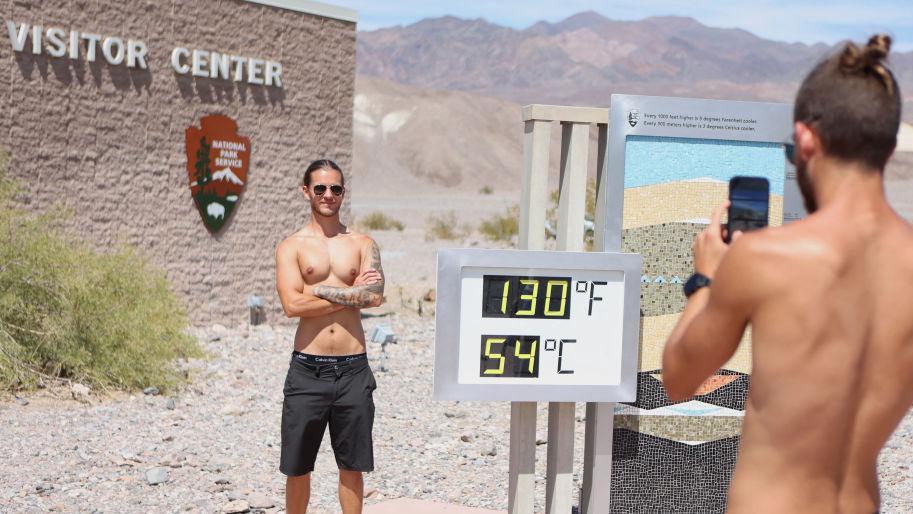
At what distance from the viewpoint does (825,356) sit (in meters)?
2.13

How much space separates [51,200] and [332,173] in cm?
650

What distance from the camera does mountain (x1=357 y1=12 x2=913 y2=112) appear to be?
145 m

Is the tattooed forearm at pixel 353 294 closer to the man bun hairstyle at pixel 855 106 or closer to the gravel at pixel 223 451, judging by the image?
the gravel at pixel 223 451

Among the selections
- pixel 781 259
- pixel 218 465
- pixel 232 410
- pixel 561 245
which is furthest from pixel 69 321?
pixel 781 259

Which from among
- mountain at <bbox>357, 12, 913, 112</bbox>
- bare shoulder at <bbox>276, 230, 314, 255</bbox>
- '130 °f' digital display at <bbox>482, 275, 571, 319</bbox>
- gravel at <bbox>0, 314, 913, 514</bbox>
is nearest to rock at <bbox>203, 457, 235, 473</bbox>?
gravel at <bbox>0, 314, 913, 514</bbox>

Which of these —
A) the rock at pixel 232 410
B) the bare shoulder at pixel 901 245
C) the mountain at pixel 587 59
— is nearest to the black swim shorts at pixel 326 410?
the bare shoulder at pixel 901 245

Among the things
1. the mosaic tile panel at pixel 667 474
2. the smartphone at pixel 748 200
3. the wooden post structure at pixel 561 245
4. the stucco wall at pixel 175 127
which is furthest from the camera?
the stucco wall at pixel 175 127

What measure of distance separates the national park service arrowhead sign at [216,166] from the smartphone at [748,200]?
369 inches

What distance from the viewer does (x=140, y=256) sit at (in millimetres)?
10875

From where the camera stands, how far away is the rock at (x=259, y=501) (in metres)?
5.84

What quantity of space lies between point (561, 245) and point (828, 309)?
2704mm

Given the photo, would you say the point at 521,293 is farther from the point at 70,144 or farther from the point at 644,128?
the point at 70,144

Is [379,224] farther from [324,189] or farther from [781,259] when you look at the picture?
[781,259]

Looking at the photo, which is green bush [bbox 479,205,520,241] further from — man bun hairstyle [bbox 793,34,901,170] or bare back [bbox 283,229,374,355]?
man bun hairstyle [bbox 793,34,901,170]
